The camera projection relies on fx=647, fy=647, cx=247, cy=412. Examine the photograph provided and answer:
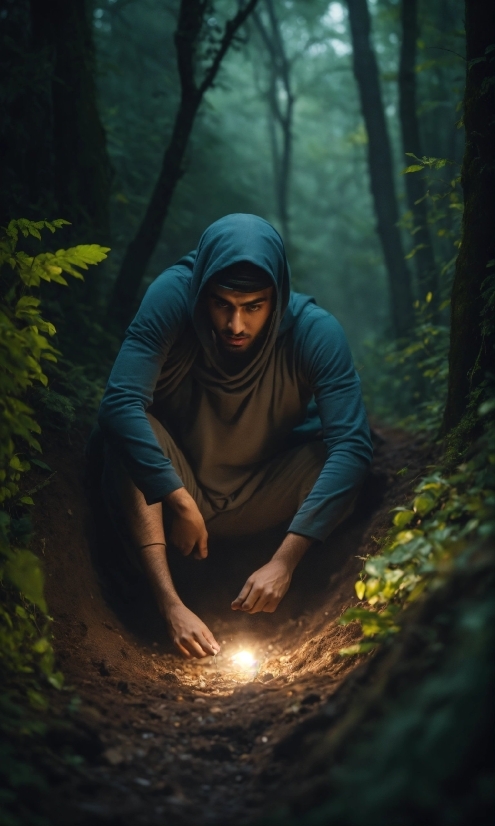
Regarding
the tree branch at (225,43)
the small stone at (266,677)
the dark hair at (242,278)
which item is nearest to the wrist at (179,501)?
the small stone at (266,677)

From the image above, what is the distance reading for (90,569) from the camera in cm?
355

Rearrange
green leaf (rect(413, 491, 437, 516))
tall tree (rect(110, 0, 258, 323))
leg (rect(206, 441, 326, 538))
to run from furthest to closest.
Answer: tall tree (rect(110, 0, 258, 323)) → leg (rect(206, 441, 326, 538)) → green leaf (rect(413, 491, 437, 516))

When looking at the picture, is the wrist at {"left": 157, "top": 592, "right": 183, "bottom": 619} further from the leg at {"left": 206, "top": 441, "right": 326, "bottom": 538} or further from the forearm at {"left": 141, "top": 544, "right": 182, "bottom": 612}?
the leg at {"left": 206, "top": 441, "right": 326, "bottom": 538}

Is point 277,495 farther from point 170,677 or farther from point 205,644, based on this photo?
point 170,677

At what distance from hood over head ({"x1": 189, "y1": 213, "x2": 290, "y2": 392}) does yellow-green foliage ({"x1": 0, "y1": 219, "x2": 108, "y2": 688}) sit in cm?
64

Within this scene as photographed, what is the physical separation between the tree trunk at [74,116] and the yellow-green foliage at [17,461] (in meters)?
1.88

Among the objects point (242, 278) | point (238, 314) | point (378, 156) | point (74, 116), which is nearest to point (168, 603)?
point (238, 314)

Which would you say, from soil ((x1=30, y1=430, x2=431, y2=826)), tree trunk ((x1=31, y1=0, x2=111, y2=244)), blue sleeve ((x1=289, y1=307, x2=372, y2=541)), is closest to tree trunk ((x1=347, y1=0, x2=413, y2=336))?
soil ((x1=30, y1=430, x2=431, y2=826))

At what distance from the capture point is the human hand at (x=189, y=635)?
9.75 ft

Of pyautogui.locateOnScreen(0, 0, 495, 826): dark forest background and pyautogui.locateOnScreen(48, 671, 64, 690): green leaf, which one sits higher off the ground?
pyautogui.locateOnScreen(0, 0, 495, 826): dark forest background

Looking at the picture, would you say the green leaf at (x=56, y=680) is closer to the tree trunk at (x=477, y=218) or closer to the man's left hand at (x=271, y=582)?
the man's left hand at (x=271, y=582)

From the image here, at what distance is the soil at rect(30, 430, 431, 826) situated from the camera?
5.88 ft

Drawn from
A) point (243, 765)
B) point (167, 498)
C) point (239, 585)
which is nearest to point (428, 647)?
point (243, 765)

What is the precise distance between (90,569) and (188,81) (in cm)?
364
